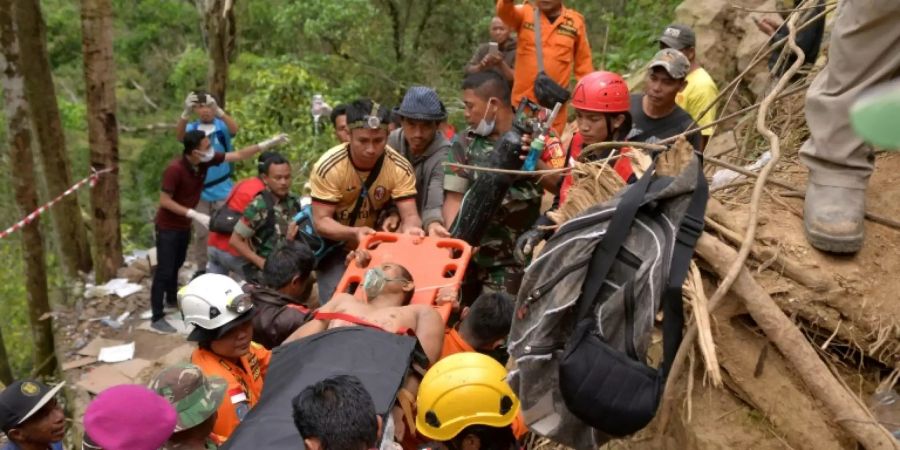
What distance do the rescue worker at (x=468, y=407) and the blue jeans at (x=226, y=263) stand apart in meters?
3.24

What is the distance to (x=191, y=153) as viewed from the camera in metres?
7.38

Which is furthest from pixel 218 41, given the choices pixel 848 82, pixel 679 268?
pixel 679 268

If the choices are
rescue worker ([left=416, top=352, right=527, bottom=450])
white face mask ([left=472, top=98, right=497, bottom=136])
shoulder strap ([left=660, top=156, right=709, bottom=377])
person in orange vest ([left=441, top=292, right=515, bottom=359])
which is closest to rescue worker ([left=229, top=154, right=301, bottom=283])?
white face mask ([left=472, top=98, right=497, bottom=136])

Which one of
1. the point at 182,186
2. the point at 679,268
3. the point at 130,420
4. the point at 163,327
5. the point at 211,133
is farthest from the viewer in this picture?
the point at 163,327

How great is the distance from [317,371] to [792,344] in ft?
6.05

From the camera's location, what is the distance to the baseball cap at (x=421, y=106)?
5355 millimetres

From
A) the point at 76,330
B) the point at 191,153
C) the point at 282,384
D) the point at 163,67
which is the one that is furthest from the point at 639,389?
the point at 163,67

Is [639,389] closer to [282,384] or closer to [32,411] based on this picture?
[282,384]

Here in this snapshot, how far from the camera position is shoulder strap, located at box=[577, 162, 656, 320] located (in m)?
2.57

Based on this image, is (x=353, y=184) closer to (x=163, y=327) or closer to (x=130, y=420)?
(x=130, y=420)

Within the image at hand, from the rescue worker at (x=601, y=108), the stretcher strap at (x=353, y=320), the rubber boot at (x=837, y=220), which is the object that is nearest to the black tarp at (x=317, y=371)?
the stretcher strap at (x=353, y=320)

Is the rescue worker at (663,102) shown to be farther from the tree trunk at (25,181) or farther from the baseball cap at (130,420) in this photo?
the tree trunk at (25,181)

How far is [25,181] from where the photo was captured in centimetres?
883

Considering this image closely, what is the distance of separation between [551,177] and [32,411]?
301 centimetres
